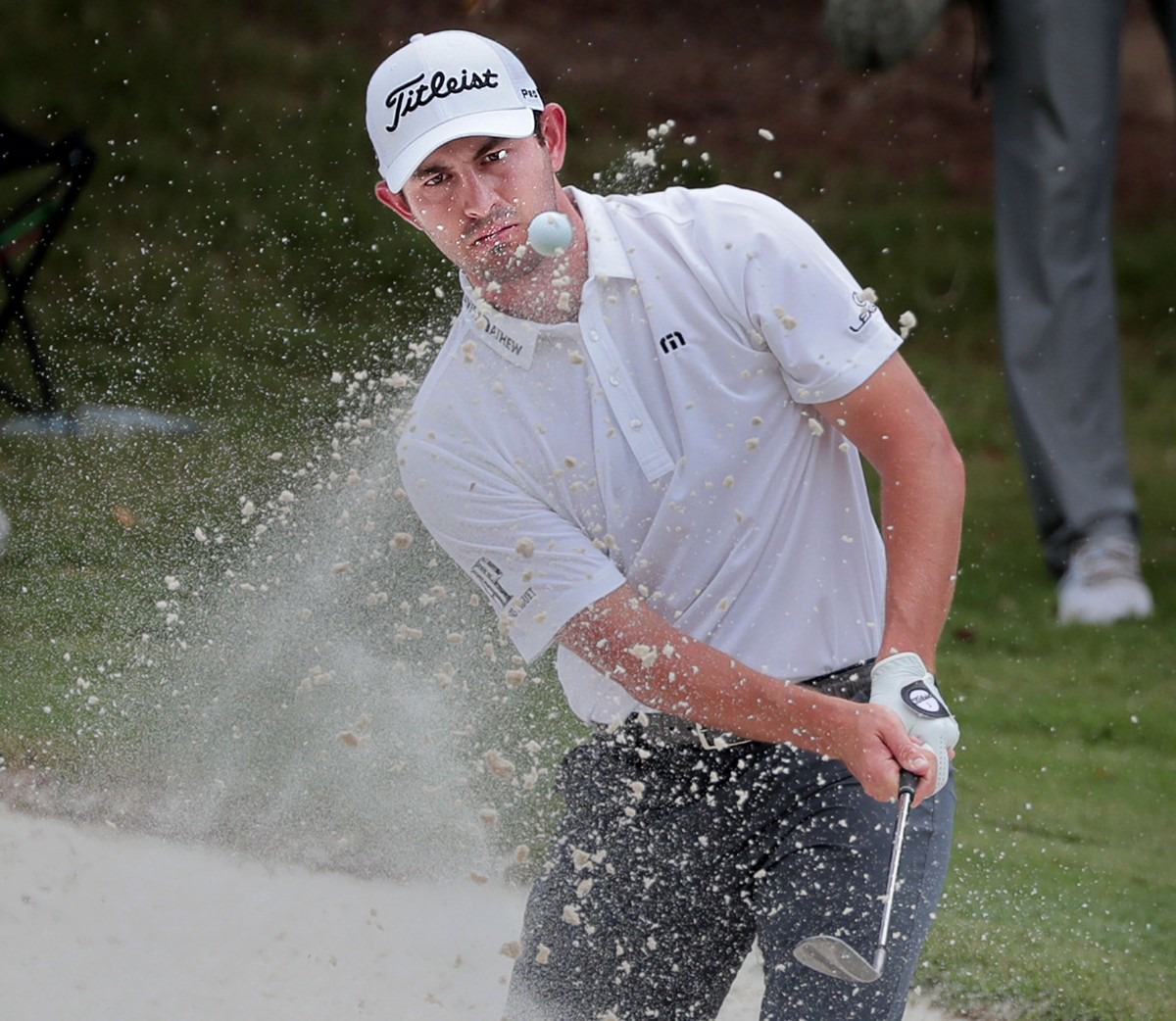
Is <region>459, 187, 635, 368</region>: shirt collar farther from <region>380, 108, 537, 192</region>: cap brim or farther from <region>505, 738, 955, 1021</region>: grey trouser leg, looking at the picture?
<region>505, 738, 955, 1021</region>: grey trouser leg

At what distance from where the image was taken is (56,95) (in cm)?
898

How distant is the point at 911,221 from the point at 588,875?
7.43 metres

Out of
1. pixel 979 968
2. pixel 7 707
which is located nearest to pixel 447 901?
pixel 979 968

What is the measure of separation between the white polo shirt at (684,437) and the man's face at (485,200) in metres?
0.06

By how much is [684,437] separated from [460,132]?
0.49 metres

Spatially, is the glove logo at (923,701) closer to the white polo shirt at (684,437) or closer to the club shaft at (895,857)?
the club shaft at (895,857)

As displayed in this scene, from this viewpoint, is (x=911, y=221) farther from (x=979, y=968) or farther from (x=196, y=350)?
(x=979, y=968)

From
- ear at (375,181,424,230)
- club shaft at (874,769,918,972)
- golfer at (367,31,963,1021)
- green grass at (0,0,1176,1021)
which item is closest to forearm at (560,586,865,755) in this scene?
golfer at (367,31,963,1021)

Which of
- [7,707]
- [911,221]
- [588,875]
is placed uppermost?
[588,875]

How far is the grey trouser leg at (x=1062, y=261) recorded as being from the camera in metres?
5.84

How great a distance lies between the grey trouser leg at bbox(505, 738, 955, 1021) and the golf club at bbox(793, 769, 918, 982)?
1.5 inches

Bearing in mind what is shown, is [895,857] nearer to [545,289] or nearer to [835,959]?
[835,959]

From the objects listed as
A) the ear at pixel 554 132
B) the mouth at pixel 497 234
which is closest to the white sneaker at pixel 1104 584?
the ear at pixel 554 132

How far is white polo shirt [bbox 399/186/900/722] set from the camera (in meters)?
2.48
